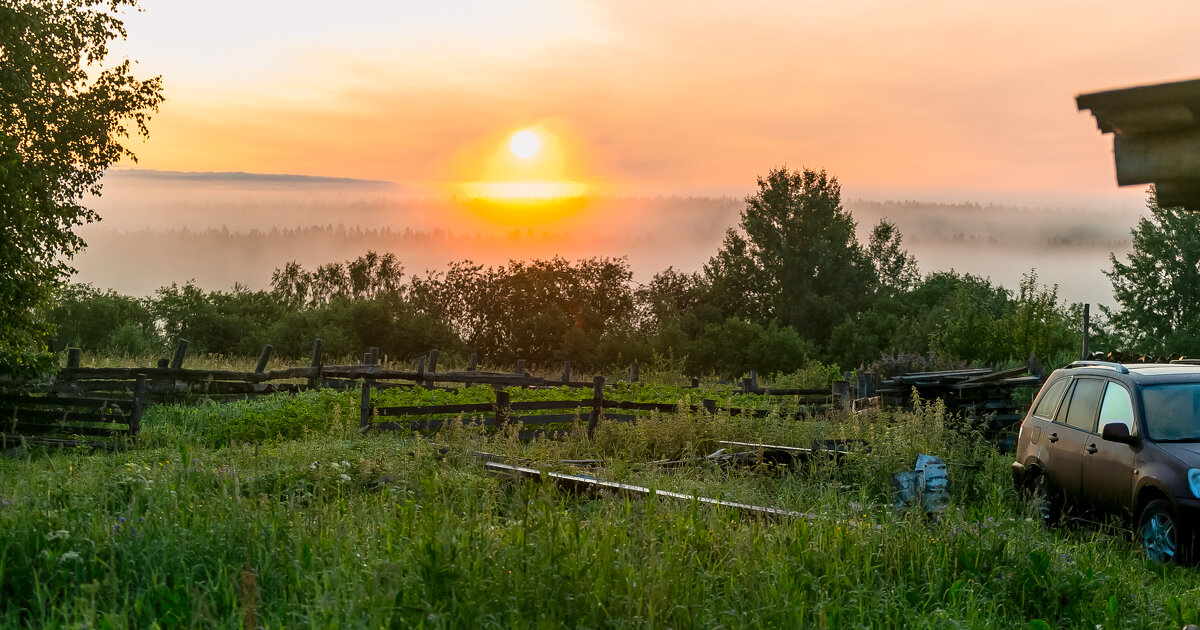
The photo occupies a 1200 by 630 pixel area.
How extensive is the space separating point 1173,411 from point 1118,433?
2.49 feet

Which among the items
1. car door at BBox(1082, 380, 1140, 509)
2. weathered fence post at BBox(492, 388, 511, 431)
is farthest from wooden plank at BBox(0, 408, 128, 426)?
car door at BBox(1082, 380, 1140, 509)

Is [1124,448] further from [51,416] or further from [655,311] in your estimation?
[655,311]

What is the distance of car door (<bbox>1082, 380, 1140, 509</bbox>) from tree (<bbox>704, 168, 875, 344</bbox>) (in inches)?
2055

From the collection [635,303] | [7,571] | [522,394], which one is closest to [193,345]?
[635,303]

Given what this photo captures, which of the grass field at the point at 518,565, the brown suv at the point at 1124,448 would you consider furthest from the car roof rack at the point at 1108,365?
the grass field at the point at 518,565

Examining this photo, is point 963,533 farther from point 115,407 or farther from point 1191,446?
point 115,407

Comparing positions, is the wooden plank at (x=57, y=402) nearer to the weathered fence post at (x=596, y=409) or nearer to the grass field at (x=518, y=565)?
the weathered fence post at (x=596, y=409)

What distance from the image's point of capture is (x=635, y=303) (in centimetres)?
6712

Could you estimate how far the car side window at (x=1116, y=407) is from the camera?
939cm

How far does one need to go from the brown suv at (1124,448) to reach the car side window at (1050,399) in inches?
0.5

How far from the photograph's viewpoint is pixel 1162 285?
183 ft

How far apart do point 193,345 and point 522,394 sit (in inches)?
1414

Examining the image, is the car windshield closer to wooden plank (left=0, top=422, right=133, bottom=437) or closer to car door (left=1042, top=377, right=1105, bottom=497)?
car door (left=1042, top=377, right=1105, bottom=497)

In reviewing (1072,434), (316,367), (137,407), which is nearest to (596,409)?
(137,407)
